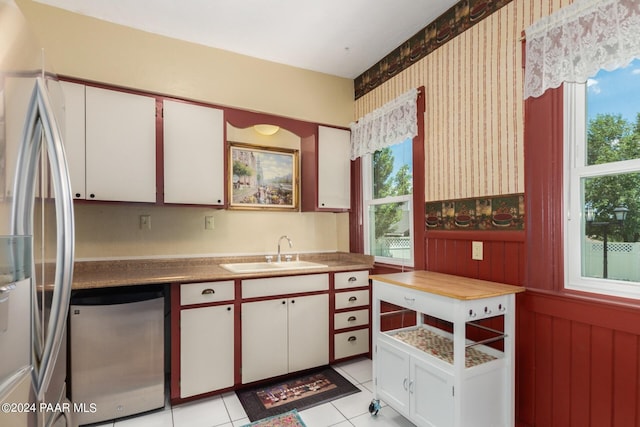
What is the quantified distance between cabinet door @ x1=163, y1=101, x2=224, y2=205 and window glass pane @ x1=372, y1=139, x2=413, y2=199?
1.44 meters

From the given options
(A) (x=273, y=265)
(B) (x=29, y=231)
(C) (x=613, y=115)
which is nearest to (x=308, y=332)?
(A) (x=273, y=265)

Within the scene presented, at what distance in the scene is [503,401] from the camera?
168 centimetres

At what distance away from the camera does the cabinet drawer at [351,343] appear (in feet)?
8.89

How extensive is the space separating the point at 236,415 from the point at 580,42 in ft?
9.28

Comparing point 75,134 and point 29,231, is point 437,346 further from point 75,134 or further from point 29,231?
point 75,134

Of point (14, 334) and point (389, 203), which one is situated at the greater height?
point (389, 203)

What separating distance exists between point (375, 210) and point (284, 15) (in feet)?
5.94

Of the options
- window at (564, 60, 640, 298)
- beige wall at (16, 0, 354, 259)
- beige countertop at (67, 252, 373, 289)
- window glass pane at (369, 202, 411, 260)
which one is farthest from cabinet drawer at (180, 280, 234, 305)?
window at (564, 60, 640, 298)

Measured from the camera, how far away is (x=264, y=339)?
2.40 metres

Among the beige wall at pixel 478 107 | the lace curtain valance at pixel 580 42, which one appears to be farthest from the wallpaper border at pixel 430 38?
the lace curtain valance at pixel 580 42

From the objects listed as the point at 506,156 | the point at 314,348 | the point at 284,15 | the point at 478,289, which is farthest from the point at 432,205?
the point at 284,15

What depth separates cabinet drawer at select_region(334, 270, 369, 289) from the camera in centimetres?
272

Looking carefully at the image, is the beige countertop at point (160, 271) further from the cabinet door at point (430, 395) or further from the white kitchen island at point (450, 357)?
the cabinet door at point (430, 395)

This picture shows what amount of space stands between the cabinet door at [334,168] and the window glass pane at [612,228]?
1.89 meters
